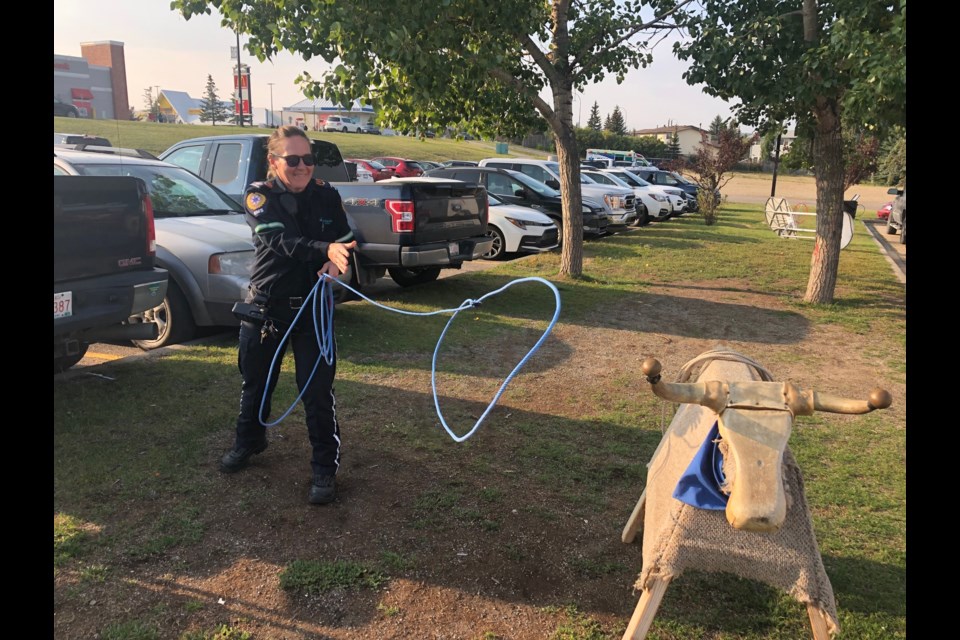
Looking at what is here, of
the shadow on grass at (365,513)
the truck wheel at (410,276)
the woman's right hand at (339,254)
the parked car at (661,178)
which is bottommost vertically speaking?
the shadow on grass at (365,513)

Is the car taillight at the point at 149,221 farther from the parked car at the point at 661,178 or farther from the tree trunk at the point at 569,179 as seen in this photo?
the parked car at the point at 661,178

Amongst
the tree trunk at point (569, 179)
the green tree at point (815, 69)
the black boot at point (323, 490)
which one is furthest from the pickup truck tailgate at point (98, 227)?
the tree trunk at point (569, 179)

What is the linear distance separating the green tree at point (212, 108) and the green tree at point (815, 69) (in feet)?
201

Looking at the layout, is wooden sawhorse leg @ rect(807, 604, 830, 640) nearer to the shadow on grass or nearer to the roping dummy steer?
the roping dummy steer

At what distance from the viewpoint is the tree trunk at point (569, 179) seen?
416 inches

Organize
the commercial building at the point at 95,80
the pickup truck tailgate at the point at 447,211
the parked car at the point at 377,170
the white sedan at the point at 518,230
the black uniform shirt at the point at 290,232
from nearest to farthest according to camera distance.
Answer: the black uniform shirt at the point at 290,232 → the commercial building at the point at 95,80 → the pickup truck tailgate at the point at 447,211 → the white sedan at the point at 518,230 → the parked car at the point at 377,170

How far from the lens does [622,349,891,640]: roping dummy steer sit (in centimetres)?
198

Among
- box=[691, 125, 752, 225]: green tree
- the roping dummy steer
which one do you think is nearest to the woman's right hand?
the roping dummy steer

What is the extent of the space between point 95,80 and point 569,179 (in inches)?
260

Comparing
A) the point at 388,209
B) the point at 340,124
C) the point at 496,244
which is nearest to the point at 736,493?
the point at 388,209

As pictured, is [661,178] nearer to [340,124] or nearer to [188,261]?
[188,261]

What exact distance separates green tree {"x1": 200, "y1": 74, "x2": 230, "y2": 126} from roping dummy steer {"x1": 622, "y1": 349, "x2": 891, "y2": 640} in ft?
220

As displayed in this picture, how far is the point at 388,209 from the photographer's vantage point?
27.2ft
